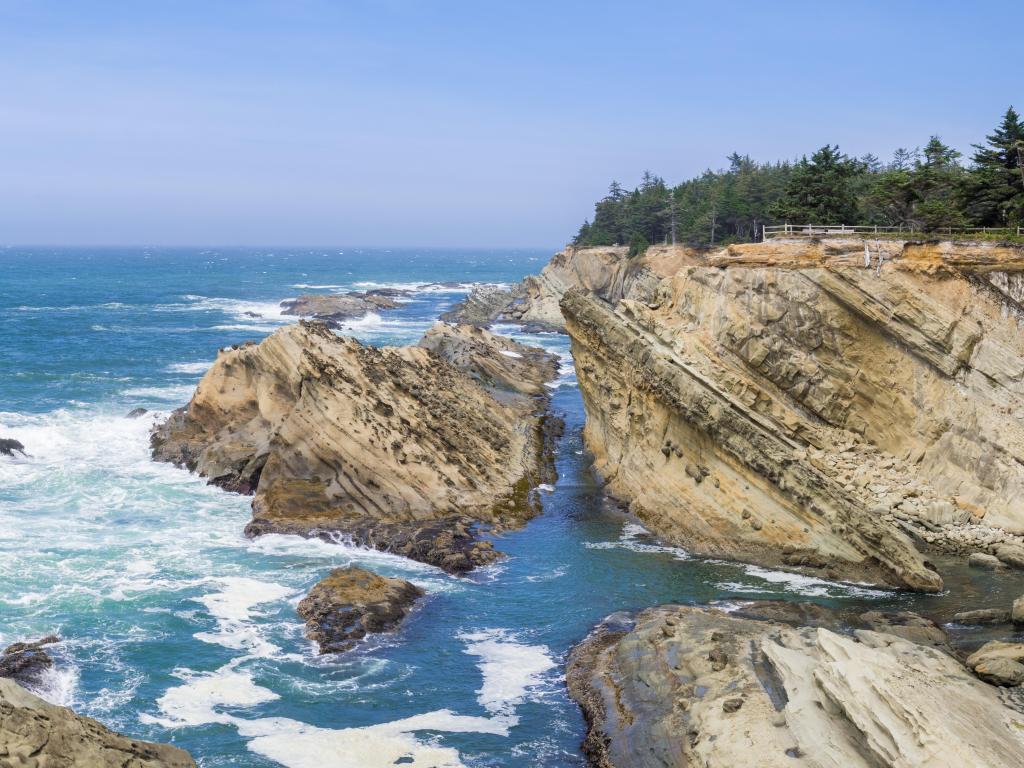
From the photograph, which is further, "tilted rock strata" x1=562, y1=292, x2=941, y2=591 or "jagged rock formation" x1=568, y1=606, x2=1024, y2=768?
"tilted rock strata" x1=562, y1=292, x2=941, y2=591

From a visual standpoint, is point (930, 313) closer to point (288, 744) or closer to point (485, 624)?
point (485, 624)

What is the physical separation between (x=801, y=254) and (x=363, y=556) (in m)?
20.3

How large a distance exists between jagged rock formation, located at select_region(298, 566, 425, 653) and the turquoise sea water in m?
0.41

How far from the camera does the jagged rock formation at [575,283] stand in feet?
250

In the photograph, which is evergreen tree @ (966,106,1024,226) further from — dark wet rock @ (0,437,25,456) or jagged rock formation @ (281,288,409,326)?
jagged rock formation @ (281,288,409,326)

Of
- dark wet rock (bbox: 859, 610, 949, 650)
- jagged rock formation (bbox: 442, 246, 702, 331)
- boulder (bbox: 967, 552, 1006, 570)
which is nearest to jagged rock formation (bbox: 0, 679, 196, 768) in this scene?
dark wet rock (bbox: 859, 610, 949, 650)

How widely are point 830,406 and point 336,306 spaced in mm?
79522

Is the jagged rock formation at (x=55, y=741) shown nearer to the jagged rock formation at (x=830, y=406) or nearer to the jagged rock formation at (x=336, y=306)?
the jagged rock formation at (x=830, y=406)

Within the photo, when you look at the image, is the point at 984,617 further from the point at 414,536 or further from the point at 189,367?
the point at 189,367

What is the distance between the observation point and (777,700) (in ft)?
63.4

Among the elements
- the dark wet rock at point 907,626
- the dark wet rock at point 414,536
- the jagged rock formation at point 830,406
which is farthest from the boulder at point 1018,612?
the dark wet rock at point 414,536

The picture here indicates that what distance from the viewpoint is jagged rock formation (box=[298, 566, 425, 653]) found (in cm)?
2472

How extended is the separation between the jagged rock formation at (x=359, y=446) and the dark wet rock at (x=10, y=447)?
19.1 ft

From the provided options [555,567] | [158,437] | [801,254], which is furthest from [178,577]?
[801,254]
